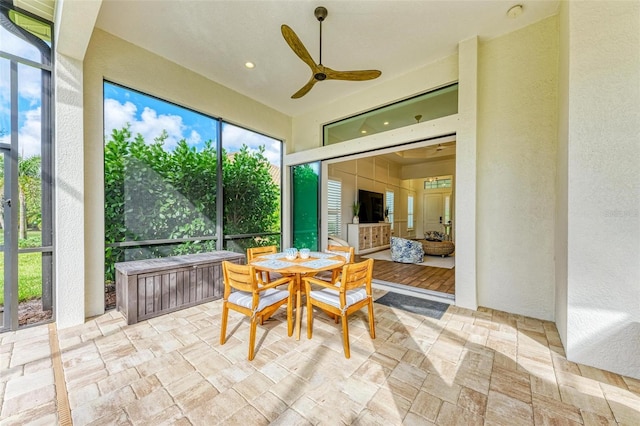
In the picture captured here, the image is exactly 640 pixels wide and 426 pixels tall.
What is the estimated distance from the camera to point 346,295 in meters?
2.25

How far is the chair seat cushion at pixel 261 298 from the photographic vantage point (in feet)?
7.07

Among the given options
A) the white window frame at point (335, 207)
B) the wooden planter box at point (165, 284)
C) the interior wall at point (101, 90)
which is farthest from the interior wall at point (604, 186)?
the white window frame at point (335, 207)

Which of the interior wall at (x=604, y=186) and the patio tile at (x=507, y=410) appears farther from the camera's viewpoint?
the interior wall at (x=604, y=186)

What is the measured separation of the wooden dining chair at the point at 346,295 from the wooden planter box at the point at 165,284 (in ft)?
5.59

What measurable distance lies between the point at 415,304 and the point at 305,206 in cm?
286

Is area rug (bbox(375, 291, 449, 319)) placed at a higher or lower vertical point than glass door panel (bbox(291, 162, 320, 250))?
lower

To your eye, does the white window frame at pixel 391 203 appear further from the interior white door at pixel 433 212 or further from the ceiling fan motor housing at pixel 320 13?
the ceiling fan motor housing at pixel 320 13

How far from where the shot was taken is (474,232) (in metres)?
3.04

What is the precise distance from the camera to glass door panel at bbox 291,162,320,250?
5.16 metres

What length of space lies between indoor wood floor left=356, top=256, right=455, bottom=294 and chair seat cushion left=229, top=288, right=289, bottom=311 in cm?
254

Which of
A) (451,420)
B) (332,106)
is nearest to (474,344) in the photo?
(451,420)

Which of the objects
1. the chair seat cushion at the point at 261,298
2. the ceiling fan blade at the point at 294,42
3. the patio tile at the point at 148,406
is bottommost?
the patio tile at the point at 148,406

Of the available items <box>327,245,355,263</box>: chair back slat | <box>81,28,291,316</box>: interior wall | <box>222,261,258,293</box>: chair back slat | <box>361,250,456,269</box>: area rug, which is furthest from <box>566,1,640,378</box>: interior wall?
<box>81,28,291,316</box>: interior wall

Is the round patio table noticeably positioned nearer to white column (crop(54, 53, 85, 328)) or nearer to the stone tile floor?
the stone tile floor
